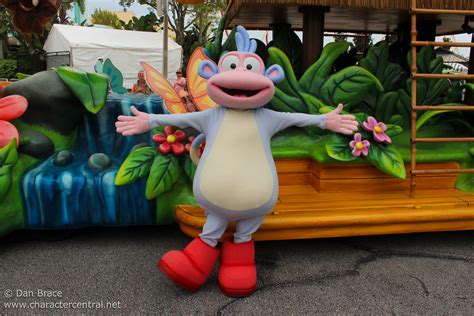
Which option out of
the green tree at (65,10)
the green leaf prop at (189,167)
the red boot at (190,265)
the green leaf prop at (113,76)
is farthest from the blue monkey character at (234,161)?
the green tree at (65,10)

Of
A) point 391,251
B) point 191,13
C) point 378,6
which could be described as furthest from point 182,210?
point 191,13

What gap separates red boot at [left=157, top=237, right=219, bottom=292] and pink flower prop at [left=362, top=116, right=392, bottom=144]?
1356mm

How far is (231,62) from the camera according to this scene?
222 centimetres

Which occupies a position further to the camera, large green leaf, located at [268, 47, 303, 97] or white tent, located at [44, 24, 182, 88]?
white tent, located at [44, 24, 182, 88]

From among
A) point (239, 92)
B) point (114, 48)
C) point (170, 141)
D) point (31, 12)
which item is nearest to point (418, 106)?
point (239, 92)

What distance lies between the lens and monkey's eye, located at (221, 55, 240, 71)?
2.22 m

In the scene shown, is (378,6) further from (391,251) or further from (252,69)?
(391,251)

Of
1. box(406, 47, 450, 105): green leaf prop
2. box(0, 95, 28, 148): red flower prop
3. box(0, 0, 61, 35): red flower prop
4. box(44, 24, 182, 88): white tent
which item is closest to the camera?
box(0, 95, 28, 148): red flower prop

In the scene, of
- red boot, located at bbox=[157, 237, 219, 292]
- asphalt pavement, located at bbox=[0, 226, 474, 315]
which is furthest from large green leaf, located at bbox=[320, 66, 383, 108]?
red boot, located at bbox=[157, 237, 219, 292]

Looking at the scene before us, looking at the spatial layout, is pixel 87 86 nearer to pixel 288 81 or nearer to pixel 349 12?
pixel 288 81

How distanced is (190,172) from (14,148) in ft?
3.46

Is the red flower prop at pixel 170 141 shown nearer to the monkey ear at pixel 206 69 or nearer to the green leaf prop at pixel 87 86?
the green leaf prop at pixel 87 86

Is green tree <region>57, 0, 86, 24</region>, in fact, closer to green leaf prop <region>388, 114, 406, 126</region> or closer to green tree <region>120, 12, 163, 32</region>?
green tree <region>120, 12, 163, 32</region>

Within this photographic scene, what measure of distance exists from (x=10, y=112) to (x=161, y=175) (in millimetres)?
1009
